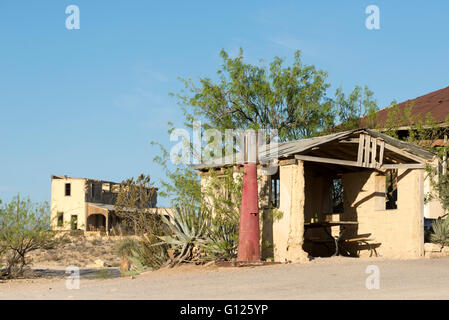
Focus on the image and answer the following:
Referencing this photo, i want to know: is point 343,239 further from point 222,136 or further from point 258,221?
point 222,136

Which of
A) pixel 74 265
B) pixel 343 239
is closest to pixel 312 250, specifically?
pixel 343 239

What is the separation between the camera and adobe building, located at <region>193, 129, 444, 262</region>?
1362 centimetres

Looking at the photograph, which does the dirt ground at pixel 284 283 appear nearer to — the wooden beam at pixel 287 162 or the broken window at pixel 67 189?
the wooden beam at pixel 287 162

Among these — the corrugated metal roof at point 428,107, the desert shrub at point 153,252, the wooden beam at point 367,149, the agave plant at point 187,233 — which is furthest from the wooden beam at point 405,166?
the corrugated metal roof at point 428,107

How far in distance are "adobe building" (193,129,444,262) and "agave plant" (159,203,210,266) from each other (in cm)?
117

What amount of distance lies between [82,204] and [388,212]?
29101 millimetres

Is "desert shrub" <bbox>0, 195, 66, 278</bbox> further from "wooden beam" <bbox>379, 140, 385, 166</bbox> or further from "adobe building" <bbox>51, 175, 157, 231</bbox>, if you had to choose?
"adobe building" <bbox>51, 175, 157, 231</bbox>

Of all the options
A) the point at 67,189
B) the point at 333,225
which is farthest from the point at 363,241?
the point at 67,189

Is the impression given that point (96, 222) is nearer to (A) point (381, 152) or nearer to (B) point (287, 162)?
(A) point (381, 152)

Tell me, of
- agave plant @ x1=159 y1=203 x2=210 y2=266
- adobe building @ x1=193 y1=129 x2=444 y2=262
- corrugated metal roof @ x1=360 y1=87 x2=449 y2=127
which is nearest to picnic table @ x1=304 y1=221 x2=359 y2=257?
adobe building @ x1=193 y1=129 x2=444 y2=262

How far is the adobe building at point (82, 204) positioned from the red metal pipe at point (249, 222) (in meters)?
28.1

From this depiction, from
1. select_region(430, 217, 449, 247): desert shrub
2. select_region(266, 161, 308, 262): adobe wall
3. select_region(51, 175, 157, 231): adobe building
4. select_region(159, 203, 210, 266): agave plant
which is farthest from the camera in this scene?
select_region(51, 175, 157, 231): adobe building

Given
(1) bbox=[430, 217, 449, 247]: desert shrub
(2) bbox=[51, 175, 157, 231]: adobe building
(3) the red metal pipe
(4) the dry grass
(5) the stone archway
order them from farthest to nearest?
(5) the stone archway → (2) bbox=[51, 175, 157, 231]: adobe building → (4) the dry grass → (1) bbox=[430, 217, 449, 247]: desert shrub → (3) the red metal pipe

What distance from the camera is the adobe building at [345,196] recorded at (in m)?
→ 13.6
